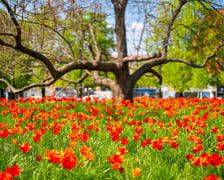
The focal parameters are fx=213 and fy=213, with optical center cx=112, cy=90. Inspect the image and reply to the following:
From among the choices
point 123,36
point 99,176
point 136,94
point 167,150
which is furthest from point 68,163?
point 136,94

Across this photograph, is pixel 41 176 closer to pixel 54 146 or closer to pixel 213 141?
pixel 54 146

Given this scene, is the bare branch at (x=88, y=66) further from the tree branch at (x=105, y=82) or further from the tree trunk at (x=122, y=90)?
the tree branch at (x=105, y=82)

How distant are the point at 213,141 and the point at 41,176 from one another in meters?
2.17

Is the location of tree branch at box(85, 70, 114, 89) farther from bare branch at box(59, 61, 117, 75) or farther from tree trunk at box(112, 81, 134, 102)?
bare branch at box(59, 61, 117, 75)

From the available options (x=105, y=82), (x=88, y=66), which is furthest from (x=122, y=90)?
(x=88, y=66)

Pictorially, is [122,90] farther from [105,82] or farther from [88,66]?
[88,66]

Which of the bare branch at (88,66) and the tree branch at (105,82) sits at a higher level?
the bare branch at (88,66)

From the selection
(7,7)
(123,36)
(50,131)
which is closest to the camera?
(50,131)

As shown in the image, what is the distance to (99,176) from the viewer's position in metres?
1.77

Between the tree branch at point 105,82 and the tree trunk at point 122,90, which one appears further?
the tree branch at point 105,82

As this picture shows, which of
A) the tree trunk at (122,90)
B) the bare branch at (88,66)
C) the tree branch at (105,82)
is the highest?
the bare branch at (88,66)

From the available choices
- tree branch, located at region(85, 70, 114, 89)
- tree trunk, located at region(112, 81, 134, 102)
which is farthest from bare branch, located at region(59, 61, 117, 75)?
tree branch, located at region(85, 70, 114, 89)

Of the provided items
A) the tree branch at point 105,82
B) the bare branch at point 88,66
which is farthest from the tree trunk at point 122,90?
the bare branch at point 88,66

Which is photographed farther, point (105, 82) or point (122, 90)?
point (105, 82)
